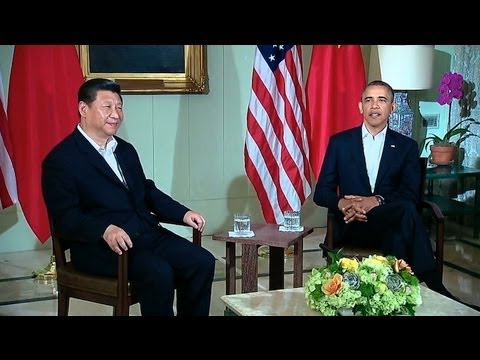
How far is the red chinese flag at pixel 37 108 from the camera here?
13.0ft

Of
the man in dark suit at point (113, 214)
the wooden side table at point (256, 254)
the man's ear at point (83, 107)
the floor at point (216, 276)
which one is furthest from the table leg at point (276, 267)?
the man's ear at point (83, 107)

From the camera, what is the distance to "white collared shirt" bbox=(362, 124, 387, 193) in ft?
11.7

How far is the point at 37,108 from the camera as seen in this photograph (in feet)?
13.1

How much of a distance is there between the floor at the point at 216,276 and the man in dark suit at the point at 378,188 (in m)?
0.60

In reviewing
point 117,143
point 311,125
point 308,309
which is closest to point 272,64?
point 311,125

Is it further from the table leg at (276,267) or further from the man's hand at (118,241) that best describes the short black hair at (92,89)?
the table leg at (276,267)

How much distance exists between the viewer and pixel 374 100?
3.50 m

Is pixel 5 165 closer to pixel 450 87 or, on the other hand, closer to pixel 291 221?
pixel 291 221

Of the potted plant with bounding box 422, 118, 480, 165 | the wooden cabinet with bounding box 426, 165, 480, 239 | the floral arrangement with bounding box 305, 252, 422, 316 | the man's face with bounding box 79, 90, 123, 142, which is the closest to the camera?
the floral arrangement with bounding box 305, 252, 422, 316

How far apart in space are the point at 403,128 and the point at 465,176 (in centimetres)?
52

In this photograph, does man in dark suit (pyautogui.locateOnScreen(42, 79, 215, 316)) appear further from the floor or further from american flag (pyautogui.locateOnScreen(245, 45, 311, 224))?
american flag (pyautogui.locateOnScreen(245, 45, 311, 224))

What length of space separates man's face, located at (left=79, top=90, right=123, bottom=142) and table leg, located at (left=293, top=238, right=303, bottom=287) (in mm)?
950

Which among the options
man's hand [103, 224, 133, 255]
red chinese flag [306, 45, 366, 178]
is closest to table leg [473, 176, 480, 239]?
red chinese flag [306, 45, 366, 178]

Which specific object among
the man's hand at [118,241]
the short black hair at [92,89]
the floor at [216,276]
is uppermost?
the short black hair at [92,89]
